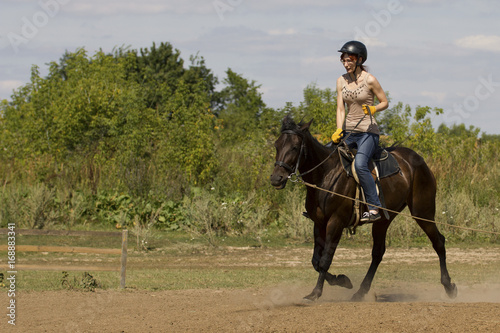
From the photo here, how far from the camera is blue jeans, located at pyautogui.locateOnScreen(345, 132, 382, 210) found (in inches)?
363

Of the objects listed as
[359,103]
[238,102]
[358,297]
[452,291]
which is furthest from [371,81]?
[238,102]

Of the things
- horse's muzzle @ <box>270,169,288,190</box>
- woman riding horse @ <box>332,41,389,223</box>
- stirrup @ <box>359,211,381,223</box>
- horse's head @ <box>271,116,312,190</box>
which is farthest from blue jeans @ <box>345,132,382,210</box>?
horse's muzzle @ <box>270,169,288,190</box>

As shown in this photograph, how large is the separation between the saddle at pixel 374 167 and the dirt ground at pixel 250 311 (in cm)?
133

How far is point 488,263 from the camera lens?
15258mm

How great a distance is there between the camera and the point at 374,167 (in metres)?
9.67

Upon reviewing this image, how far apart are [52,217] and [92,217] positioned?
1619mm

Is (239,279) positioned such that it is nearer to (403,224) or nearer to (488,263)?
(488,263)

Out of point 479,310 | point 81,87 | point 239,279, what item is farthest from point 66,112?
point 479,310

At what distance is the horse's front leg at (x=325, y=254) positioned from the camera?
902 centimetres

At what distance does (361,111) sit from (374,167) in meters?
0.89

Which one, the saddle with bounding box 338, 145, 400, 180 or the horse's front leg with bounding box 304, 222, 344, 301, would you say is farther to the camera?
the saddle with bounding box 338, 145, 400, 180

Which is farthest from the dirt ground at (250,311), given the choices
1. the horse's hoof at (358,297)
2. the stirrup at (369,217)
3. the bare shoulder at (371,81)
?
the bare shoulder at (371,81)

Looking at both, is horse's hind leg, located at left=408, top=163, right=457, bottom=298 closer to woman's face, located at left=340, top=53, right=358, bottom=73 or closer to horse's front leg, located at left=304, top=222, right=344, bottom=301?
horse's front leg, located at left=304, top=222, right=344, bottom=301

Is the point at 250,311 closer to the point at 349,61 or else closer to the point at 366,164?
the point at 366,164
